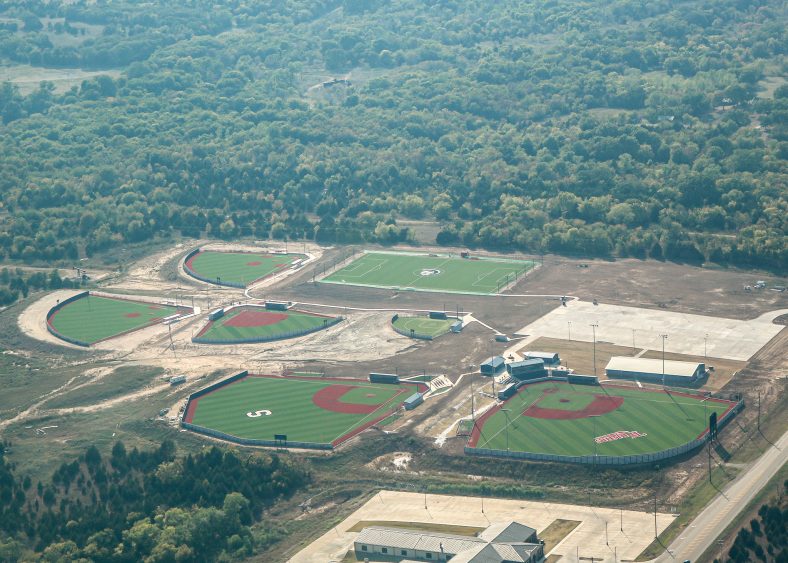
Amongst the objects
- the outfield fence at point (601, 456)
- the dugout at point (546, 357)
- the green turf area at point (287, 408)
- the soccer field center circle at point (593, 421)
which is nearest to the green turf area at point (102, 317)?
the green turf area at point (287, 408)

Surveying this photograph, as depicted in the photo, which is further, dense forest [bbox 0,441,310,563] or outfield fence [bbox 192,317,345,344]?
outfield fence [bbox 192,317,345,344]

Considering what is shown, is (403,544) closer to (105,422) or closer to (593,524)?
(593,524)

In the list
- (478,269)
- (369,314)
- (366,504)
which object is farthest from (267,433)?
(478,269)

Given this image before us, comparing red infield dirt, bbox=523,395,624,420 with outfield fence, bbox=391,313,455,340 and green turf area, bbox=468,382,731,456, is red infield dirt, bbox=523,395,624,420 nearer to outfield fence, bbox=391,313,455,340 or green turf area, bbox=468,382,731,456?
green turf area, bbox=468,382,731,456

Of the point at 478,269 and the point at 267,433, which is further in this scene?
the point at 478,269

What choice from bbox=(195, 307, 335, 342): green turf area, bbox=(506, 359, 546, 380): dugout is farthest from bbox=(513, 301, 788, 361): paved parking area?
bbox=(195, 307, 335, 342): green turf area

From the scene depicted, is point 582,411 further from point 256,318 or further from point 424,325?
point 256,318
